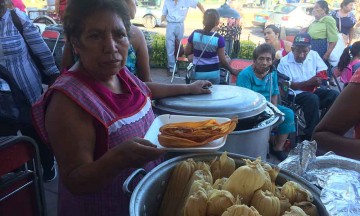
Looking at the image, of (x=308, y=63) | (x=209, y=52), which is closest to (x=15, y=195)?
(x=209, y=52)

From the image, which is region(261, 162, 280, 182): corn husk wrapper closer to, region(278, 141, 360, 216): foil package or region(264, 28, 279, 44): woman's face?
region(278, 141, 360, 216): foil package

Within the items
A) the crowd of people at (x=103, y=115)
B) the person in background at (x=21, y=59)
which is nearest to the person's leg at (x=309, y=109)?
the crowd of people at (x=103, y=115)

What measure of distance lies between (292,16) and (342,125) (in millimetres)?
11274

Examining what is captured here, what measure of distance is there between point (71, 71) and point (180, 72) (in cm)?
668

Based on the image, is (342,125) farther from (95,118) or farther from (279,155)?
(279,155)

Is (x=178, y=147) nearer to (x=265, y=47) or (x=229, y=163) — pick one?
(x=229, y=163)

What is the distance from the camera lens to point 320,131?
5.17 ft

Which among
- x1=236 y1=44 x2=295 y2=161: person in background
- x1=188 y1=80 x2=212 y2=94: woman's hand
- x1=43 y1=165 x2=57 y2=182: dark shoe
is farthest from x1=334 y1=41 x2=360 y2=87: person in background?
x1=43 y1=165 x2=57 y2=182: dark shoe

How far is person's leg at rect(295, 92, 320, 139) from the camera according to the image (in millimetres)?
4559

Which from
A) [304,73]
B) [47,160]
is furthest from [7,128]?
[304,73]

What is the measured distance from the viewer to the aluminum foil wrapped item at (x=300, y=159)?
1.19 meters

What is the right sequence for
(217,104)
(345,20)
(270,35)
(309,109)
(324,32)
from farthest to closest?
(345,20) → (324,32) → (270,35) → (309,109) → (217,104)

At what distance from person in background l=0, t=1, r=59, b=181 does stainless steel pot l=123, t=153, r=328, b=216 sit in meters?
1.79

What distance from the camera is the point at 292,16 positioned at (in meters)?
11.8
